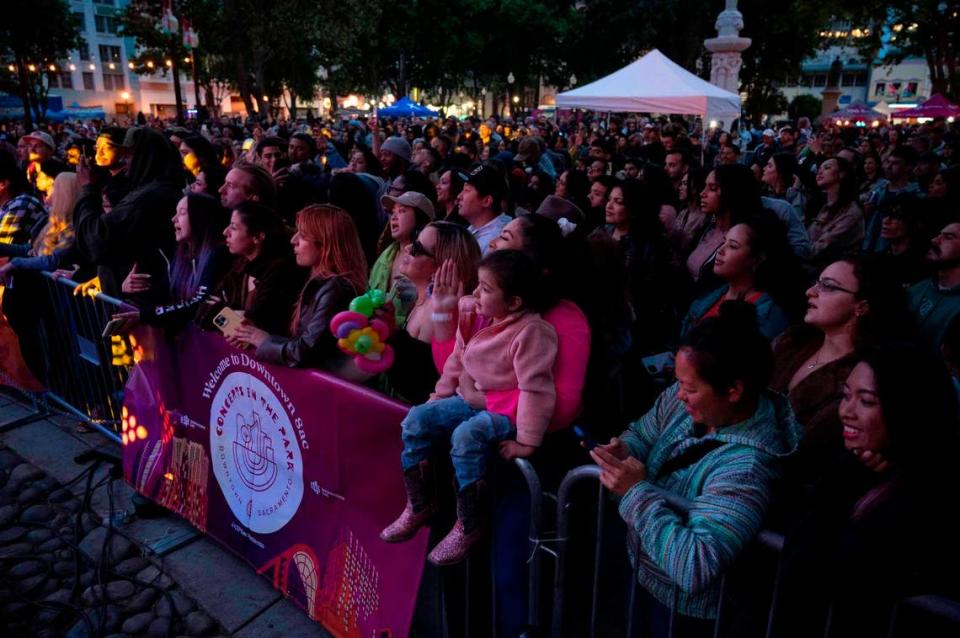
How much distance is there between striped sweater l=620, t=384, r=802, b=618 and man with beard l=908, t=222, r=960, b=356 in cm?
212

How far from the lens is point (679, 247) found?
251 inches

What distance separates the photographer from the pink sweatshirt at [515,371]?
2.63m

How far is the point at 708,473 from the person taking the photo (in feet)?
7.02

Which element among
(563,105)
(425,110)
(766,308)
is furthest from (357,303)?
(425,110)

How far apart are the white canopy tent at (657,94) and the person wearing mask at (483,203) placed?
711cm

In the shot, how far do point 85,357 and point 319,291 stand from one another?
2676mm

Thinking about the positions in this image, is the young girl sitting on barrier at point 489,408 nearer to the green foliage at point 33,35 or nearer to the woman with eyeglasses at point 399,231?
the woman with eyeglasses at point 399,231

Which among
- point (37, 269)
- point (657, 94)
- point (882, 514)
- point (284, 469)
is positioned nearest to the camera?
point (882, 514)

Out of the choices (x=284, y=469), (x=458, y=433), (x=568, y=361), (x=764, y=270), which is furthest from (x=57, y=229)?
(x=764, y=270)

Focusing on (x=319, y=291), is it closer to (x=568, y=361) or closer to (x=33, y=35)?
(x=568, y=361)

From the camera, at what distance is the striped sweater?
194cm

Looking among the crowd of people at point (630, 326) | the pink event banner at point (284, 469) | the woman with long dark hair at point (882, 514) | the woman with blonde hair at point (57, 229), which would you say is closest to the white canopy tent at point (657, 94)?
the crowd of people at point (630, 326)

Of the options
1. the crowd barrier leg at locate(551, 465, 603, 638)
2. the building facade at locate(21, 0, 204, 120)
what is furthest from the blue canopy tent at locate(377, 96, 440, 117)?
the crowd barrier leg at locate(551, 465, 603, 638)

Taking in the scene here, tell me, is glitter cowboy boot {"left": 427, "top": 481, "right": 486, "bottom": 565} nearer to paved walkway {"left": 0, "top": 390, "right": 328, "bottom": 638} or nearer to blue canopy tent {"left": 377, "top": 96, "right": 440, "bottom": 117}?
paved walkway {"left": 0, "top": 390, "right": 328, "bottom": 638}
